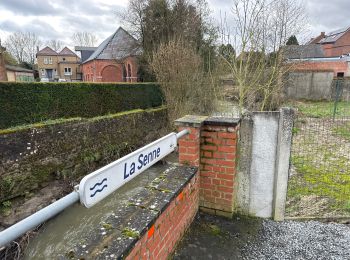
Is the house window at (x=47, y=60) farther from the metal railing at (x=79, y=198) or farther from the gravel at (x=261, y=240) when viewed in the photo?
the metal railing at (x=79, y=198)

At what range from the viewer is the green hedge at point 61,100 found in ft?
19.8

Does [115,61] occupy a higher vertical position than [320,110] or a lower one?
higher

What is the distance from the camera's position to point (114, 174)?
1459 mm

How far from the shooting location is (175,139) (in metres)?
2.35

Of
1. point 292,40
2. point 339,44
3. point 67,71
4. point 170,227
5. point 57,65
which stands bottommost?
point 170,227

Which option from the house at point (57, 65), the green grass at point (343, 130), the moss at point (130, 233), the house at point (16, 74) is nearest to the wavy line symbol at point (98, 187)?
the moss at point (130, 233)

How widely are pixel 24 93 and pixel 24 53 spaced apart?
194 ft

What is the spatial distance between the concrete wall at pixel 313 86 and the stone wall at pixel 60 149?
1354 centimetres

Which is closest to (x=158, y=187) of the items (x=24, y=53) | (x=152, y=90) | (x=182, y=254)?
(x=182, y=254)

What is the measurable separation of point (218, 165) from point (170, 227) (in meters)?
0.99

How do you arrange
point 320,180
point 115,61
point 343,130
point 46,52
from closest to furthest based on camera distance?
1. point 320,180
2. point 343,130
3. point 115,61
4. point 46,52

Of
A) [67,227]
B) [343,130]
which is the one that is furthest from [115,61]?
[67,227]

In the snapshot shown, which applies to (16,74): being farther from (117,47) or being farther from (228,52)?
(228,52)

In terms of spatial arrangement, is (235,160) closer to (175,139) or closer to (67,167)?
(175,139)
